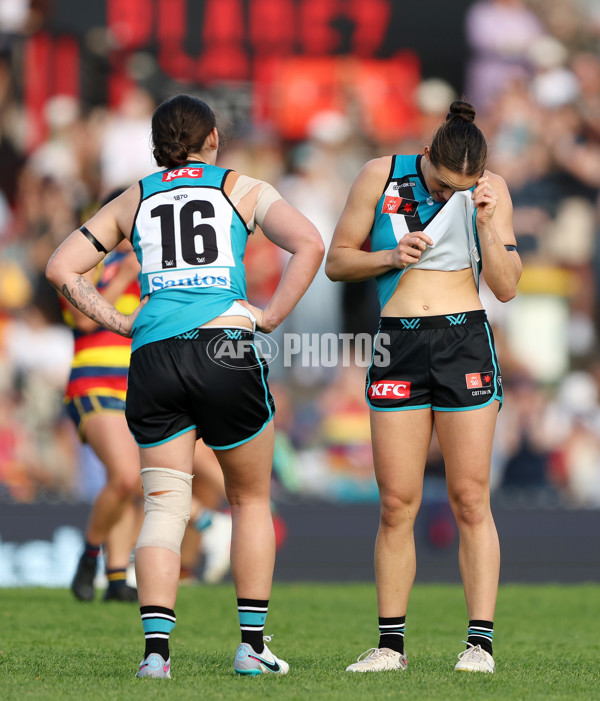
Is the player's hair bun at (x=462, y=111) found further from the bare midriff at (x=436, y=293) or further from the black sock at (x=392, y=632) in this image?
the black sock at (x=392, y=632)

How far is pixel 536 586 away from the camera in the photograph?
830cm

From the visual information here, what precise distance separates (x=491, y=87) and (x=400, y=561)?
865 centimetres

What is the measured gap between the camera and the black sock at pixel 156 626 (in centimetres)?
378

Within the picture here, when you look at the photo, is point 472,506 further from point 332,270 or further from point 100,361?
point 100,361

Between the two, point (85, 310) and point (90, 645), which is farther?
point (90, 645)

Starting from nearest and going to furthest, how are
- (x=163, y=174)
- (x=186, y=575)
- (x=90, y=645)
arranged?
1. (x=163, y=174)
2. (x=90, y=645)
3. (x=186, y=575)

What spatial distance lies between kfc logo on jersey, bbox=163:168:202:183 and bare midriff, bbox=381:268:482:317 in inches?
33.7

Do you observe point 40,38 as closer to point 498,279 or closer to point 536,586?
point 536,586

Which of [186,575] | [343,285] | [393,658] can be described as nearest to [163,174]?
[393,658]

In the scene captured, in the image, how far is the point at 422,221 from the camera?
14.1ft

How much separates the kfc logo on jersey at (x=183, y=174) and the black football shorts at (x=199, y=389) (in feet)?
1.77

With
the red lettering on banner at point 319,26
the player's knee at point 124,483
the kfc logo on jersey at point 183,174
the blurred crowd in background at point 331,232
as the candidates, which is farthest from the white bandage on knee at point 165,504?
the red lettering on banner at point 319,26

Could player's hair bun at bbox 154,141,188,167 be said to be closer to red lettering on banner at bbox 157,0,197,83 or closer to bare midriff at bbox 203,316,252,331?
bare midriff at bbox 203,316,252,331

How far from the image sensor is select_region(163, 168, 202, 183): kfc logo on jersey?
402 cm
